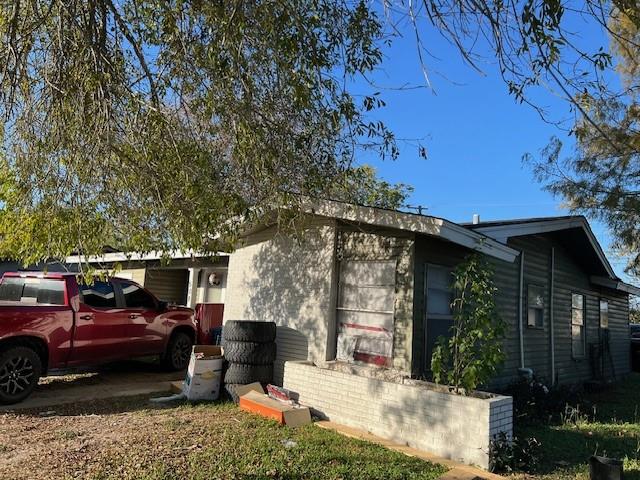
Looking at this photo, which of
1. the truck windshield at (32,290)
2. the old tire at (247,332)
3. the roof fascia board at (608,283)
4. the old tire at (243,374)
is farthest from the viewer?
the roof fascia board at (608,283)

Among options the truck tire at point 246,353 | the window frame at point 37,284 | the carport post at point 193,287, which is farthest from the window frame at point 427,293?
the carport post at point 193,287

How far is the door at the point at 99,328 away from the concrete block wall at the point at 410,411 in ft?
12.2

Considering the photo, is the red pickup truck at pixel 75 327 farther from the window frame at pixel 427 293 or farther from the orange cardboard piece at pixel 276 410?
the window frame at pixel 427 293

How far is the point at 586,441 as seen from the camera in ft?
23.1


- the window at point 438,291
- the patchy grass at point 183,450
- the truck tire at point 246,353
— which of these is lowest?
the patchy grass at point 183,450

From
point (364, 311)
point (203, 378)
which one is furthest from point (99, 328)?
point (364, 311)

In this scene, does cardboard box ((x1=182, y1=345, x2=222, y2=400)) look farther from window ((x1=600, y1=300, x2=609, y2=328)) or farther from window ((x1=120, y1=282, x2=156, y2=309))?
window ((x1=600, y1=300, x2=609, y2=328))

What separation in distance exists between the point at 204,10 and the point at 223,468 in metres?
4.58

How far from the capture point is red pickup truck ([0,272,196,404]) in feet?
27.0

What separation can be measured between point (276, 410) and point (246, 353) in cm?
173

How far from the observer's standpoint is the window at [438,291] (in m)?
8.49

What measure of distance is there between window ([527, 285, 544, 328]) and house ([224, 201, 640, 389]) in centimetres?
2

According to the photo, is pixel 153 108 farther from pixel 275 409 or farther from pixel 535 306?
pixel 535 306

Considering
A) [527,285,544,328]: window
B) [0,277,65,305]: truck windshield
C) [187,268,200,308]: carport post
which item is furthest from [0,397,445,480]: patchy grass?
[187,268,200,308]: carport post
